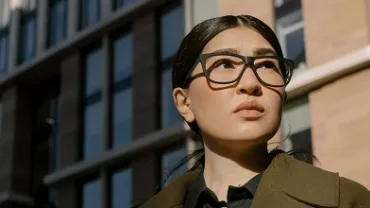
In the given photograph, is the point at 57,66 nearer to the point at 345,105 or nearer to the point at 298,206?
the point at 345,105

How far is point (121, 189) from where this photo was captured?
19.2m

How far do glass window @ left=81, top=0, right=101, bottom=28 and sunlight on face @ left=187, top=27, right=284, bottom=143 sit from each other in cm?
1926

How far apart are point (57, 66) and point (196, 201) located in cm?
2116

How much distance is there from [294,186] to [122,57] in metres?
18.3

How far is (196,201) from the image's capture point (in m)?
2.49

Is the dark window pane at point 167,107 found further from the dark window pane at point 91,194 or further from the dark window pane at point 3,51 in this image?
the dark window pane at point 3,51

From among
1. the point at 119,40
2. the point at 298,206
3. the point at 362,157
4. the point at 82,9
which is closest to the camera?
the point at 298,206

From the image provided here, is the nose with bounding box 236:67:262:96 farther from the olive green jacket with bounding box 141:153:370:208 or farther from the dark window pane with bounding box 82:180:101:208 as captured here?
the dark window pane with bounding box 82:180:101:208

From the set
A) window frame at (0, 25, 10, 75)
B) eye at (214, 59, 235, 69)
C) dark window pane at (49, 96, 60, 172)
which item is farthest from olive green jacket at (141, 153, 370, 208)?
window frame at (0, 25, 10, 75)

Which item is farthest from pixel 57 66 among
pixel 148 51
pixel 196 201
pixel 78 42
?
pixel 196 201

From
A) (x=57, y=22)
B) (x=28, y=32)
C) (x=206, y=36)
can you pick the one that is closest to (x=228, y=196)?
(x=206, y=36)

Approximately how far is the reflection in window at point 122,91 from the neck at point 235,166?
667 inches

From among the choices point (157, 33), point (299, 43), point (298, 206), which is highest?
point (157, 33)

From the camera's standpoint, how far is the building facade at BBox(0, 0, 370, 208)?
1297 cm
